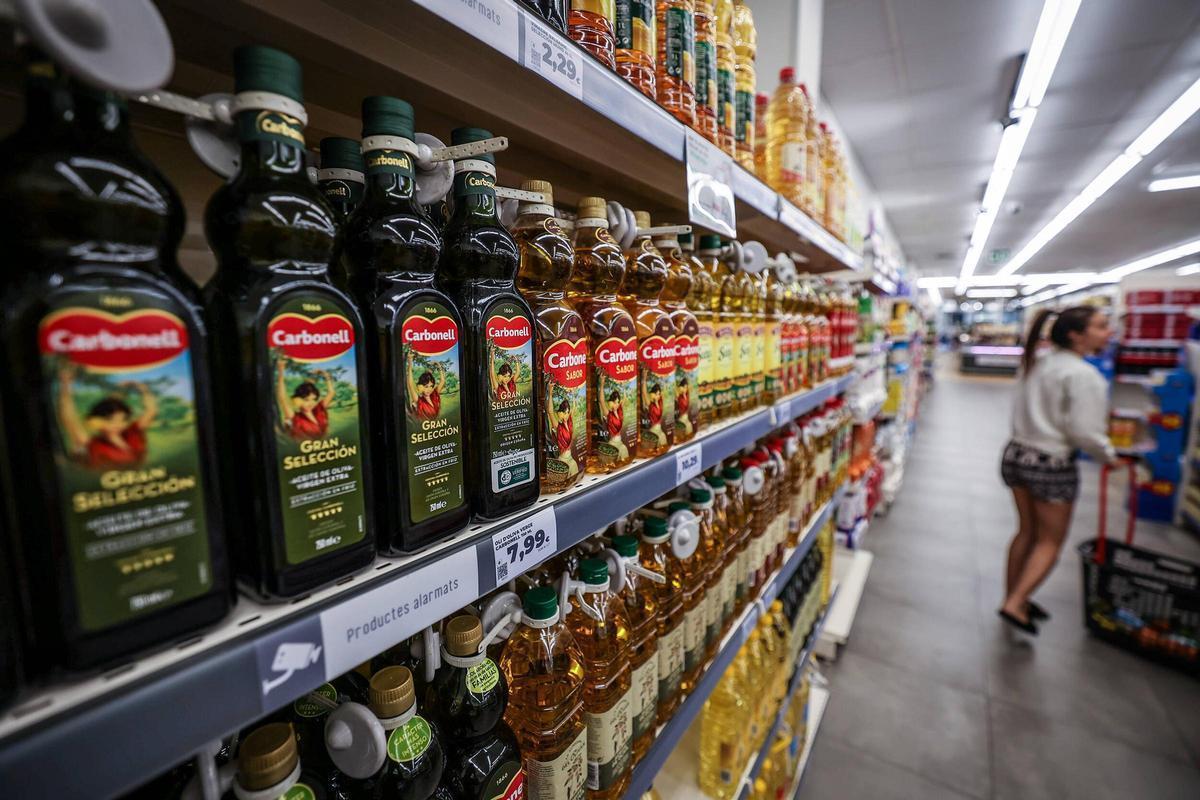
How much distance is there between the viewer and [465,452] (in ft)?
1.96

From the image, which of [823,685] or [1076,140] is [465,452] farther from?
[1076,140]

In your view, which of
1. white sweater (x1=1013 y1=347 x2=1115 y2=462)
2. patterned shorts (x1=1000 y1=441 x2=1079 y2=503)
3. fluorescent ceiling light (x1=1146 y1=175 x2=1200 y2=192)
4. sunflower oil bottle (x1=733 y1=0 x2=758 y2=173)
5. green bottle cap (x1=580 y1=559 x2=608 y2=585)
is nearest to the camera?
green bottle cap (x1=580 y1=559 x2=608 y2=585)

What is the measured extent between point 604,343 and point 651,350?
0.13 meters

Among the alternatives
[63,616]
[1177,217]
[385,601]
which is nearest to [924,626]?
[385,601]

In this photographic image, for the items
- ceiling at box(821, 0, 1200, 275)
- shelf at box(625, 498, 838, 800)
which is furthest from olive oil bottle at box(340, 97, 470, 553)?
ceiling at box(821, 0, 1200, 275)

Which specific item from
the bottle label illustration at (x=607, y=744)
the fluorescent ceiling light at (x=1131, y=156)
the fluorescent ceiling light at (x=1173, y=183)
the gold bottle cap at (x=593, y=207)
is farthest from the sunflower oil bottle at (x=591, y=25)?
the fluorescent ceiling light at (x=1173, y=183)

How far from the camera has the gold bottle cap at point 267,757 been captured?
0.46m

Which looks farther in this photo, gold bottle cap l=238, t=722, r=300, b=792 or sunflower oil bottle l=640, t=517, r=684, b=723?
sunflower oil bottle l=640, t=517, r=684, b=723

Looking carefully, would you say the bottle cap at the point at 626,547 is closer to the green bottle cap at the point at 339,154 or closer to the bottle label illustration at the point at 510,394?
the bottle label illustration at the point at 510,394

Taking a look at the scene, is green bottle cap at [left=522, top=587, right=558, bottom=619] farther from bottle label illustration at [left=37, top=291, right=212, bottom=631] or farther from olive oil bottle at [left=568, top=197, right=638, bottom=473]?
bottle label illustration at [left=37, top=291, right=212, bottom=631]

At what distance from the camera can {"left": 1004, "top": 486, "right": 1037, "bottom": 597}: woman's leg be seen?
117 inches

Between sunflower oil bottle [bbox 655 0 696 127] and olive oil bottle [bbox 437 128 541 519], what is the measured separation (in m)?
0.49

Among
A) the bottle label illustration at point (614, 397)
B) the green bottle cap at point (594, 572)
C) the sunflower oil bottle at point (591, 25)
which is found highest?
the sunflower oil bottle at point (591, 25)

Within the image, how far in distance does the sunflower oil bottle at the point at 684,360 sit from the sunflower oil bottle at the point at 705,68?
23cm
